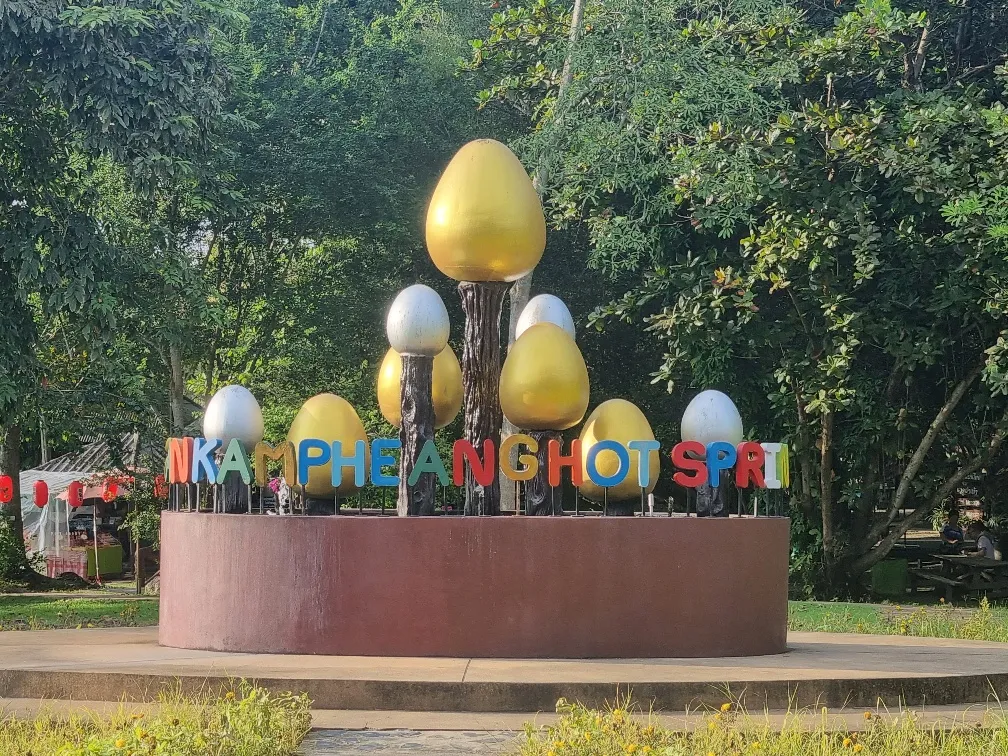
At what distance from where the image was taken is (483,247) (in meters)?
13.3

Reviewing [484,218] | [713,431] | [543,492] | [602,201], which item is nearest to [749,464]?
[713,431]

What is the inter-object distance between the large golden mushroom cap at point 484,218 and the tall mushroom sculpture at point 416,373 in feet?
1.77

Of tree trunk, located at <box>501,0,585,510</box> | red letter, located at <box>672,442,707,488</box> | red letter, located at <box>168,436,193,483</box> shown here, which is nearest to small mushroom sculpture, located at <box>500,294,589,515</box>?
red letter, located at <box>672,442,707,488</box>

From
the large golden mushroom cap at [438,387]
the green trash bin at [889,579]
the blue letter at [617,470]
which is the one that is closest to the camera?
the blue letter at [617,470]

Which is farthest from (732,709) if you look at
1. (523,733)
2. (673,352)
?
(673,352)

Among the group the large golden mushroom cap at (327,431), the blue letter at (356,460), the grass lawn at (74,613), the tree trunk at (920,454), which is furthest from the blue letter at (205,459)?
the tree trunk at (920,454)

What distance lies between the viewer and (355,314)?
1061 inches

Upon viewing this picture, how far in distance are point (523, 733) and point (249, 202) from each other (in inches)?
677

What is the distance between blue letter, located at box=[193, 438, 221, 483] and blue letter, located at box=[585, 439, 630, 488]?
350 cm

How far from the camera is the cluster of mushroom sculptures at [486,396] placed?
13.0 metres

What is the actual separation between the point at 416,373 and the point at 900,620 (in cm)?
777

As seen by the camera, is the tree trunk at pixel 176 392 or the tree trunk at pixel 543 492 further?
the tree trunk at pixel 176 392

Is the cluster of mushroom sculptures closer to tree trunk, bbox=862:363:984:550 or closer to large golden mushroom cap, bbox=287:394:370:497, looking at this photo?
large golden mushroom cap, bbox=287:394:370:497

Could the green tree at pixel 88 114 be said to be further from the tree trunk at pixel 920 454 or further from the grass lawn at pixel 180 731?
the tree trunk at pixel 920 454
